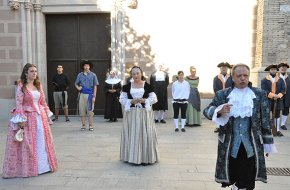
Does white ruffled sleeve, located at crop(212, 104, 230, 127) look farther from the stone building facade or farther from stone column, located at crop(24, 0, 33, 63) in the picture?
stone column, located at crop(24, 0, 33, 63)

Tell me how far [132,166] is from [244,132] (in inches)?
104

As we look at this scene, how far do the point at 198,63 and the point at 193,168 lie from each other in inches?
252

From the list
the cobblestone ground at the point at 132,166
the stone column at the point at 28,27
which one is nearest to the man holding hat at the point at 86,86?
the cobblestone ground at the point at 132,166

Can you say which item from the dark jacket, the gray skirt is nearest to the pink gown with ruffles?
the gray skirt

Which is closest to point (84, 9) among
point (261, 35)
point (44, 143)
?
point (261, 35)

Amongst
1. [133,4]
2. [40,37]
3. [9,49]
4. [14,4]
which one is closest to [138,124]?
[133,4]

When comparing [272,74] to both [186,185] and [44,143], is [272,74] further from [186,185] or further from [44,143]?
[44,143]

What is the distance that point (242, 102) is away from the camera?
11.4 ft

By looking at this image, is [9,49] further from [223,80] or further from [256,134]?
[256,134]

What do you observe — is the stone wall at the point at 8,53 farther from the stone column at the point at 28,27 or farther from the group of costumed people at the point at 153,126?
the group of costumed people at the point at 153,126

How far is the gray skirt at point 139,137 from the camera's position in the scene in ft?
18.5

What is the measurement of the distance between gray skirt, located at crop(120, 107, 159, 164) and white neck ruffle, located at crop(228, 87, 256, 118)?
237cm

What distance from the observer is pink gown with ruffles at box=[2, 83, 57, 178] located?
5.04m

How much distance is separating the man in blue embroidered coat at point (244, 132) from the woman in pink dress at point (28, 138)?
293 cm
